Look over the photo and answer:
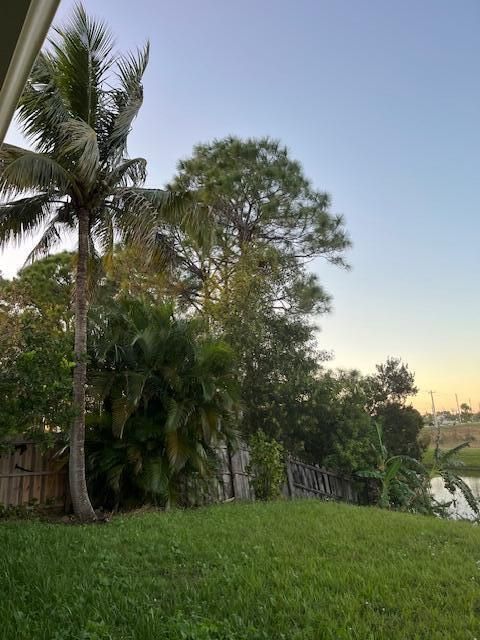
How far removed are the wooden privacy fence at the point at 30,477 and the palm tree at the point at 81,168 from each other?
1.43m

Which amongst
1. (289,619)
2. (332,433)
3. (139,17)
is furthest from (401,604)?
(332,433)

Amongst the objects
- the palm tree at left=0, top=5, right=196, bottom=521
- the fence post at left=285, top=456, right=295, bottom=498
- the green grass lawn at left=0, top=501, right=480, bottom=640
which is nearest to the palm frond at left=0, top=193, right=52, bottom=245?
the palm tree at left=0, top=5, right=196, bottom=521

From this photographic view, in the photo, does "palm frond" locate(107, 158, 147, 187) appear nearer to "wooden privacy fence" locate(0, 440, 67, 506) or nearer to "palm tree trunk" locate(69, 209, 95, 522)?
"palm tree trunk" locate(69, 209, 95, 522)

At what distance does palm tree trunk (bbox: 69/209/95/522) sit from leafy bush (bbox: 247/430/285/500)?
420 cm

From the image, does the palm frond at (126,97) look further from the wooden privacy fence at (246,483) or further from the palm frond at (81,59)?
the wooden privacy fence at (246,483)

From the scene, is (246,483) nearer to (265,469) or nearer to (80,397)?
(265,469)

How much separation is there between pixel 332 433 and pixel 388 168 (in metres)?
7.29

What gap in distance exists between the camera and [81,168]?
23.9 feet

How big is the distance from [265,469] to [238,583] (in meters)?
7.22

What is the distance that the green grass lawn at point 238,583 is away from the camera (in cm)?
277

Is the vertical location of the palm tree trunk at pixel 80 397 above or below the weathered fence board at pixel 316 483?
above

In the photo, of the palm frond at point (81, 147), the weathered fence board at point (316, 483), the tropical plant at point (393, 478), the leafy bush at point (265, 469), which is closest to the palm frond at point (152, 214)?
the palm frond at point (81, 147)

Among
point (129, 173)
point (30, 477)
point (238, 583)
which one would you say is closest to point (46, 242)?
point (129, 173)

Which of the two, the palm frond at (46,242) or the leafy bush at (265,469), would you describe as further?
the leafy bush at (265,469)
